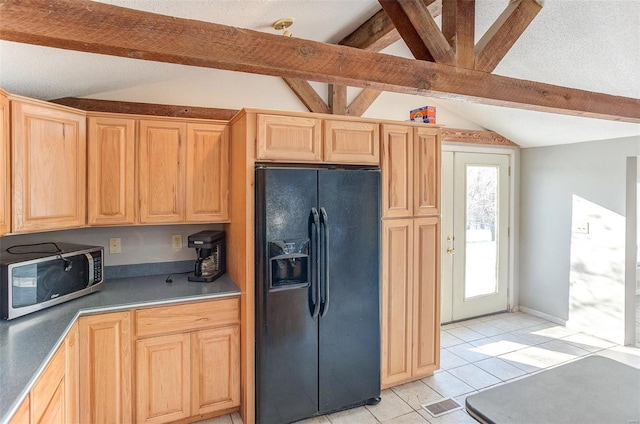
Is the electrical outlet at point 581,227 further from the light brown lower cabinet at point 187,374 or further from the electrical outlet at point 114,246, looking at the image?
the electrical outlet at point 114,246

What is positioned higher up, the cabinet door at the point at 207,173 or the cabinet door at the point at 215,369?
the cabinet door at the point at 207,173

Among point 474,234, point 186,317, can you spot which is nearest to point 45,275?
point 186,317

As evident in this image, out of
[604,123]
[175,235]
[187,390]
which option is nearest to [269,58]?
[175,235]

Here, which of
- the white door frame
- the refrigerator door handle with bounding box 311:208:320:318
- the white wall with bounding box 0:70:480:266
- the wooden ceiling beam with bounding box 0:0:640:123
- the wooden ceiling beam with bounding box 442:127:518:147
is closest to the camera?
the wooden ceiling beam with bounding box 0:0:640:123

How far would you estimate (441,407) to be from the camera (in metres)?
2.54

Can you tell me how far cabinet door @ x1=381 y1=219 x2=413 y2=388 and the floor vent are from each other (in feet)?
0.93

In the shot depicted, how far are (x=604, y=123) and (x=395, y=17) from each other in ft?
8.76

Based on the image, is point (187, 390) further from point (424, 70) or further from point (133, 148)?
point (424, 70)

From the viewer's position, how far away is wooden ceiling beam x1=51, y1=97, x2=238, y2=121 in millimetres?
2549

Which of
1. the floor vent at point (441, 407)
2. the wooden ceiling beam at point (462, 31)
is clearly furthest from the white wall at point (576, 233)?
the wooden ceiling beam at point (462, 31)

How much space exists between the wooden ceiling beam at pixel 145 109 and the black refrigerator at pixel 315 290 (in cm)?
112

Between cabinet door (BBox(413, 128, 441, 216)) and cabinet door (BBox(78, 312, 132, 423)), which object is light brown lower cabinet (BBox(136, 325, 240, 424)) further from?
cabinet door (BBox(413, 128, 441, 216))

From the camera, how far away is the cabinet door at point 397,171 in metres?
2.64

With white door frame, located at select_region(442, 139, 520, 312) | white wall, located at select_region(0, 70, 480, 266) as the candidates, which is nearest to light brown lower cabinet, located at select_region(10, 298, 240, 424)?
white wall, located at select_region(0, 70, 480, 266)
